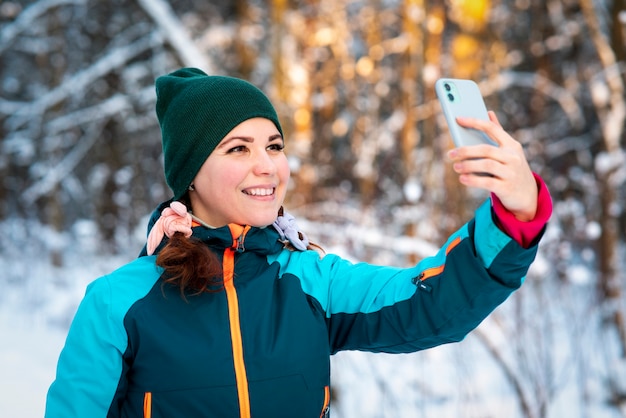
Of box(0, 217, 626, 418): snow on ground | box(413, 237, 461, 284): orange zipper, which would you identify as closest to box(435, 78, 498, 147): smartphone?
box(413, 237, 461, 284): orange zipper

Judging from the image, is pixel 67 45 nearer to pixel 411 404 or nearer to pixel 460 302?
pixel 411 404

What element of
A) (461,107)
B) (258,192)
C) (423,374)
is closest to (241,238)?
(258,192)

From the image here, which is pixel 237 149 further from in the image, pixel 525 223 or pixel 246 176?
pixel 525 223

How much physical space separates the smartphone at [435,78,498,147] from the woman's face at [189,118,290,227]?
0.49m

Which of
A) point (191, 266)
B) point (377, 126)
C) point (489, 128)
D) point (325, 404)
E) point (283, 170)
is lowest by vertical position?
point (325, 404)

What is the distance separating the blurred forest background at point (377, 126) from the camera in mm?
4363

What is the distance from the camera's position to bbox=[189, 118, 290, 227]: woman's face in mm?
1523

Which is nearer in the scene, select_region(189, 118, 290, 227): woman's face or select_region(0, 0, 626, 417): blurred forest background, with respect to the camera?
select_region(189, 118, 290, 227): woman's face

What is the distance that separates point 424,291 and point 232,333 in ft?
1.45

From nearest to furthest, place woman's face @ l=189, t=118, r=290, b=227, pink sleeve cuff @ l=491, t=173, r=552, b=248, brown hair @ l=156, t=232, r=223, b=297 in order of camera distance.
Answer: pink sleeve cuff @ l=491, t=173, r=552, b=248
brown hair @ l=156, t=232, r=223, b=297
woman's face @ l=189, t=118, r=290, b=227

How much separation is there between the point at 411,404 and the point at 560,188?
3.19 m

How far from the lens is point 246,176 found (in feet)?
5.01

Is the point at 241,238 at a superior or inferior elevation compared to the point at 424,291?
superior

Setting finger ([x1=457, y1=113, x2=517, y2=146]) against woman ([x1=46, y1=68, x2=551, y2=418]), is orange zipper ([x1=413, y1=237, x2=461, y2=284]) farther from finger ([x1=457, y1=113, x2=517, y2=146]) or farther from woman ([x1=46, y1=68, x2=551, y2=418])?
finger ([x1=457, y1=113, x2=517, y2=146])
